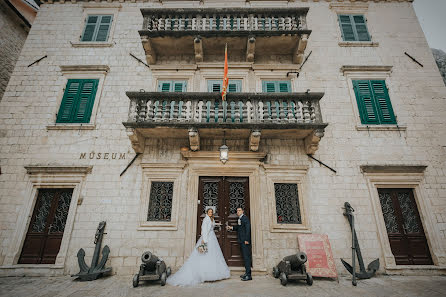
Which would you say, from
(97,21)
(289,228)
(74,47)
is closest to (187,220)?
(289,228)

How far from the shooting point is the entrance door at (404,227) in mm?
6840

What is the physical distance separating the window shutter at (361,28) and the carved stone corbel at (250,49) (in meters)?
4.89

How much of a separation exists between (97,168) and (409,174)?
10819mm

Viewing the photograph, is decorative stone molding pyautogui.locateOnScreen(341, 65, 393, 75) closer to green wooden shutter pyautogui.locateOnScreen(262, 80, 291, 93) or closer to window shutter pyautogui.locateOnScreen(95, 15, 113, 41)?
green wooden shutter pyautogui.locateOnScreen(262, 80, 291, 93)

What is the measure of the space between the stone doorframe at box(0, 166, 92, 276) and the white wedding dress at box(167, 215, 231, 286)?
374cm

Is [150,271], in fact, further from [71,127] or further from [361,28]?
[361,28]

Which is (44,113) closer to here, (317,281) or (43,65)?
(43,65)

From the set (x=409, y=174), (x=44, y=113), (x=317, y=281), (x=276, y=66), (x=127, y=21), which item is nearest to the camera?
(x=317, y=281)

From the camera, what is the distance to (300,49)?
8.68 metres

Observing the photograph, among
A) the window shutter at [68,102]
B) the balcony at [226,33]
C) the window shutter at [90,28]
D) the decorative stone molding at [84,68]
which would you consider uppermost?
the window shutter at [90,28]

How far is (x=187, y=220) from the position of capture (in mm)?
7035

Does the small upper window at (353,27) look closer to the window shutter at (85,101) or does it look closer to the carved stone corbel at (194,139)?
the carved stone corbel at (194,139)

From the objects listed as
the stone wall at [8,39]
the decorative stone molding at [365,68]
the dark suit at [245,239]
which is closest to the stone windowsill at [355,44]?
the decorative stone molding at [365,68]

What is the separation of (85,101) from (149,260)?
21.9 ft
